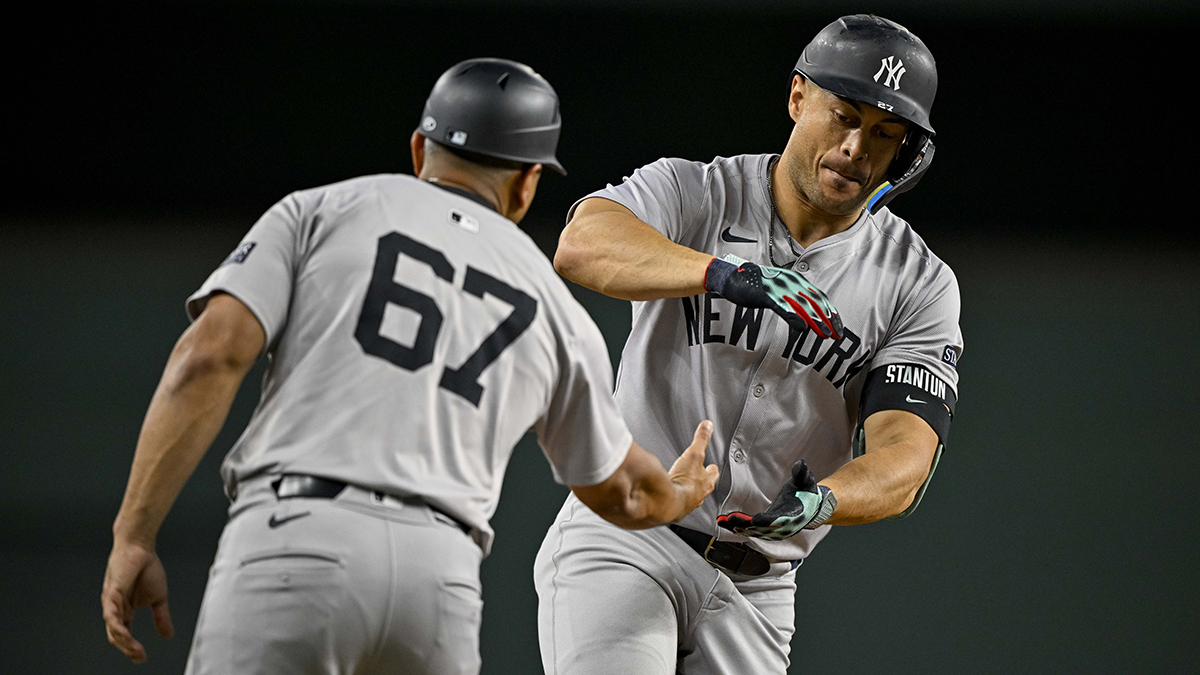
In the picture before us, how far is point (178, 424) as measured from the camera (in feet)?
6.23

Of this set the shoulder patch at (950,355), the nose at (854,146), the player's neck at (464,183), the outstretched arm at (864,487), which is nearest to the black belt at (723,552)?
the outstretched arm at (864,487)

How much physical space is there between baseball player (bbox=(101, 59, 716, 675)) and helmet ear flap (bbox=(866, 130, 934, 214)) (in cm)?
126

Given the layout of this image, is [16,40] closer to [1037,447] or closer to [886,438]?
[886,438]

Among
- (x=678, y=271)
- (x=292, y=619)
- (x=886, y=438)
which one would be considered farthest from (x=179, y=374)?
(x=886, y=438)

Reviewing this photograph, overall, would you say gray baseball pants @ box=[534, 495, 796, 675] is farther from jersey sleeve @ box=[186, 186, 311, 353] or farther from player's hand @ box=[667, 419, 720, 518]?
jersey sleeve @ box=[186, 186, 311, 353]

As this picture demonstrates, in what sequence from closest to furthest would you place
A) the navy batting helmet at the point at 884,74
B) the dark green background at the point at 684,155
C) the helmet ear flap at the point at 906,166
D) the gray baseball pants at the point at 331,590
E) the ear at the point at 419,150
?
the gray baseball pants at the point at 331,590
the ear at the point at 419,150
the navy batting helmet at the point at 884,74
the helmet ear flap at the point at 906,166
the dark green background at the point at 684,155

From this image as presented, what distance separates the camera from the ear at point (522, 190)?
229cm

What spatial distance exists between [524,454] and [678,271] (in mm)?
2996

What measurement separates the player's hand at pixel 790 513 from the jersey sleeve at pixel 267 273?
114cm

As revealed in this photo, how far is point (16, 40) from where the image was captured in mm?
5852

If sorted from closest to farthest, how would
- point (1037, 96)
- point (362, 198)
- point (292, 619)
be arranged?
point (292, 619)
point (362, 198)
point (1037, 96)

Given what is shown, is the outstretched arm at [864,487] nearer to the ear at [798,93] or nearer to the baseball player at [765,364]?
the baseball player at [765,364]

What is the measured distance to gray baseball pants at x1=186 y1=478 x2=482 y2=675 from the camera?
6.01 feet

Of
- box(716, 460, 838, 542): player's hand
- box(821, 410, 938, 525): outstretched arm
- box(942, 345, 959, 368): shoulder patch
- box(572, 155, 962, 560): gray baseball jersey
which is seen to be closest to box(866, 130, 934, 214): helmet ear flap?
box(572, 155, 962, 560): gray baseball jersey
